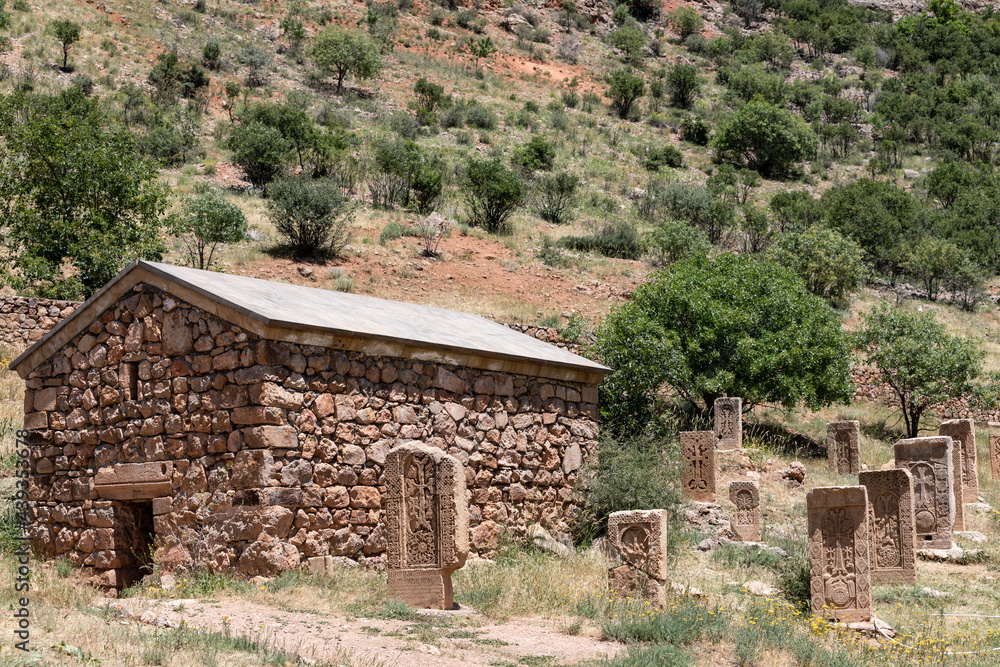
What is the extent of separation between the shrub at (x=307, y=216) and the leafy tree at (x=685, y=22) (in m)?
57.9

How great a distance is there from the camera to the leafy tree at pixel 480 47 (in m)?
65.1

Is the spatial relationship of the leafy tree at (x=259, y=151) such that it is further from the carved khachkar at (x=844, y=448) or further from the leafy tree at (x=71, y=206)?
the carved khachkar at (x=844, y=448)

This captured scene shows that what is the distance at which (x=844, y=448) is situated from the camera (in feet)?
68.8

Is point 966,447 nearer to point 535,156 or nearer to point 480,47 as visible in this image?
point 535,156

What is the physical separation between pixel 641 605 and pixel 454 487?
2.31m

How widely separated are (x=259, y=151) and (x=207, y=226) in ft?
33.0

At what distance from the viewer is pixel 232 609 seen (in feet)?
30.3

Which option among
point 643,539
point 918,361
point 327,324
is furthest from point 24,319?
point 918,361

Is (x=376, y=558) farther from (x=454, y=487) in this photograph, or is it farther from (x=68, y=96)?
(x=68, y=96)

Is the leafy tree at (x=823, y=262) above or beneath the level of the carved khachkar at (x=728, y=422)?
above

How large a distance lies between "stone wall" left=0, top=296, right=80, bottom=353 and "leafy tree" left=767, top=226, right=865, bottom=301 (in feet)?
83.7

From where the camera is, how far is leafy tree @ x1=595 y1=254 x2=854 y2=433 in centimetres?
2142

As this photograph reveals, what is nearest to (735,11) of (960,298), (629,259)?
(960,298)

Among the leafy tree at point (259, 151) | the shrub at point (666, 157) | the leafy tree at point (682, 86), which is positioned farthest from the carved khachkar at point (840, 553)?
the leafy tree at point (682, 86)
